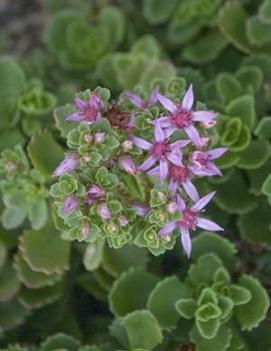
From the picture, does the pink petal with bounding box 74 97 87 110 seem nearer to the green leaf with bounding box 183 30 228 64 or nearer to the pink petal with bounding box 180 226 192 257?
the pink petal with bounding box 180 226 192 257

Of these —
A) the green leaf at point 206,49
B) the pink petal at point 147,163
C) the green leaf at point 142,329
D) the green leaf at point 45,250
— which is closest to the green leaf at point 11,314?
the green leaf at point 45,250

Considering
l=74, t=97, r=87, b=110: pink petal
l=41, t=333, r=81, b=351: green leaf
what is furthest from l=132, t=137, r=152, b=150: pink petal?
l=41, t=333, r=81, b=351: green leaf

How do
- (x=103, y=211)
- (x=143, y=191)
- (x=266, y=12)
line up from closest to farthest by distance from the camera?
(x=103, y=211) < (x=143, y=191) < (x=266, y=12)

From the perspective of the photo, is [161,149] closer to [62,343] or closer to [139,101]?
[139,101]

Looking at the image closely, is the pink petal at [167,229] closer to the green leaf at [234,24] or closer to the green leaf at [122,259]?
the green leaf at [122,259]

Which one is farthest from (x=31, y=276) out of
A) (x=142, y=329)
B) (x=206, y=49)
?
(x=206, y=49)

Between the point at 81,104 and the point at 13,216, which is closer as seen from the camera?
the point at 81,104

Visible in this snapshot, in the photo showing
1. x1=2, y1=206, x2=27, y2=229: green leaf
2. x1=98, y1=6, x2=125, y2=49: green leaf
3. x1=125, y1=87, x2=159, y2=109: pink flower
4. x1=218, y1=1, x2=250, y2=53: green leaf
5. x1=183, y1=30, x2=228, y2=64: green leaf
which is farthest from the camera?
x1=98, y1=6, x2=125, y2=49: green leaf
